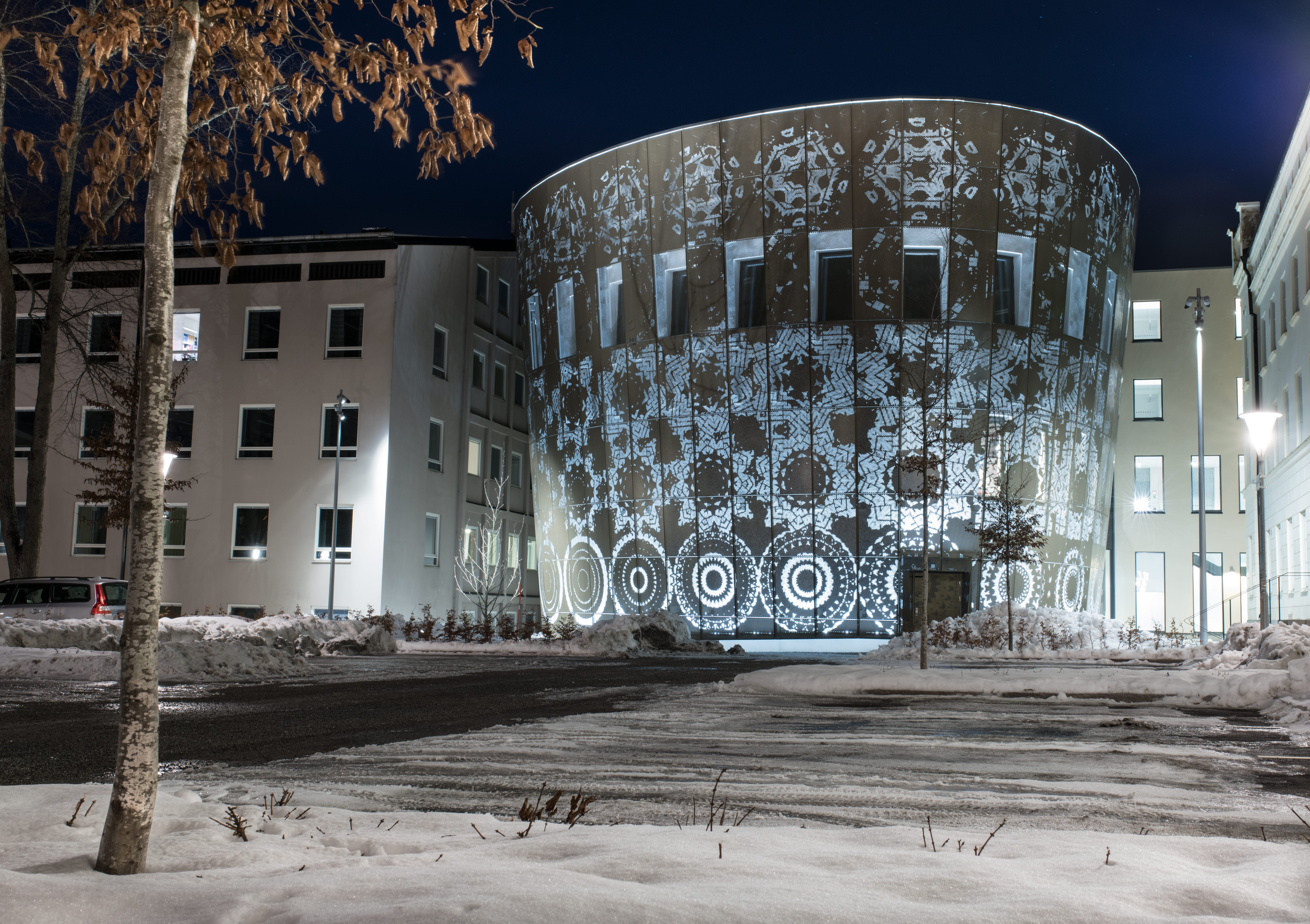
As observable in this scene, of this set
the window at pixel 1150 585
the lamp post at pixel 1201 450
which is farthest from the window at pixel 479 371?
the window at pixel 1150 585

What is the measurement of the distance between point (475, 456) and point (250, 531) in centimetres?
919

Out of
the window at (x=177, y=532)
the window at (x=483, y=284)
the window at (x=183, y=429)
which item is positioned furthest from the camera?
the window at (x=483, y=284)

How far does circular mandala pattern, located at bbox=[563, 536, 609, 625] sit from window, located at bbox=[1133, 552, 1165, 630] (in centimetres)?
2197

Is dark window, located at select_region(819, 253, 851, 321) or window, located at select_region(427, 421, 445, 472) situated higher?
dark window, located at select_region(819, 253, 851, 321)

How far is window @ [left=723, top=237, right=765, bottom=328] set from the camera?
29578 mm

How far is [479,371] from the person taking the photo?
140 feet

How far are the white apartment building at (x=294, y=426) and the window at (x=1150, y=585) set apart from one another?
2582cm

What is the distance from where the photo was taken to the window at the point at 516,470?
4566 cm

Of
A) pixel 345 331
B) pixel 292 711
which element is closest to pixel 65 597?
pixel 292 711

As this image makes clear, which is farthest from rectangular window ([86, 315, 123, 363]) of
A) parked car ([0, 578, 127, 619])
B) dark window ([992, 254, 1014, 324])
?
dark window ([992, 254, 1014, 324])

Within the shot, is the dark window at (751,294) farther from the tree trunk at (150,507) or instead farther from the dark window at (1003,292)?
the tree trunk at (150,507)

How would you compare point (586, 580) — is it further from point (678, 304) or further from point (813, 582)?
point (678, 304)

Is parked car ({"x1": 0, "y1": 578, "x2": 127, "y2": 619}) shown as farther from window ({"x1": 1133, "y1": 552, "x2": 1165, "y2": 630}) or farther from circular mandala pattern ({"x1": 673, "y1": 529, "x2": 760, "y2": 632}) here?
window ({"x1": 1133, "y1": 552, "x2": 1165, "y2": 630})

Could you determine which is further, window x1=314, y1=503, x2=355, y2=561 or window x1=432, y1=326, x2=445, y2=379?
window x1=432, y1=326, x2=445, y2=379
